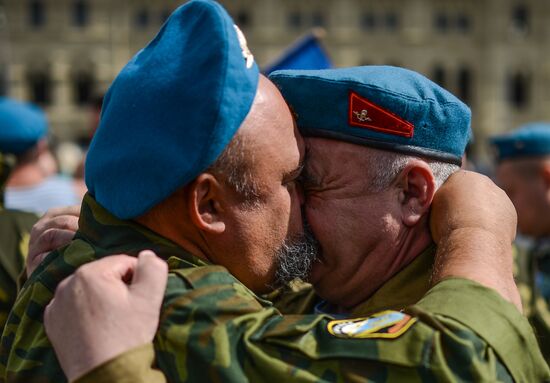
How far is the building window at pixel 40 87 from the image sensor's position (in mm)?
36938

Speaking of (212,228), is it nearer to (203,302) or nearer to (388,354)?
(203,302)

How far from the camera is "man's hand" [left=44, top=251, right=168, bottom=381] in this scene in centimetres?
140

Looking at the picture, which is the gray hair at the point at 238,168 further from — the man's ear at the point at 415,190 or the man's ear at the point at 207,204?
the man's ear at the point at 415,190

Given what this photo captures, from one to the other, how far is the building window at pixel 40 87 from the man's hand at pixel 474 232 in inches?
1448

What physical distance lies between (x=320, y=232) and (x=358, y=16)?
3715 centimetres

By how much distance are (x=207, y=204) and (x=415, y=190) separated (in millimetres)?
568

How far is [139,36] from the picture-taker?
3694cm

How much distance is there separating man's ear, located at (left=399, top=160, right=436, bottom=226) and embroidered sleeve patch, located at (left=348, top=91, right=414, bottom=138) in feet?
0.26

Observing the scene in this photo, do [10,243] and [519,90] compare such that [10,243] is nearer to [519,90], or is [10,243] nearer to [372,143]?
[372,143]

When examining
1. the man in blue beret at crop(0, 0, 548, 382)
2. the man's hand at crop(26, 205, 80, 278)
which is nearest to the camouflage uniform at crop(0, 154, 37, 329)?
the man's hand at crop(26, 205, 80, 278)

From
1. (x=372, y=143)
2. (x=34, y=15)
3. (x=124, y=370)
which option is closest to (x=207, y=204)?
(x=124, y=370)

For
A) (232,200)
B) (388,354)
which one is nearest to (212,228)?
(232,200)

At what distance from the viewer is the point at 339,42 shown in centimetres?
3766

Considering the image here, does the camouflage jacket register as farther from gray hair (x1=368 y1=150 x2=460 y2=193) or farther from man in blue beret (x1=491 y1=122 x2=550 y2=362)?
man in blue beret (x1=491 y1=122 x2=550 y2=362)
